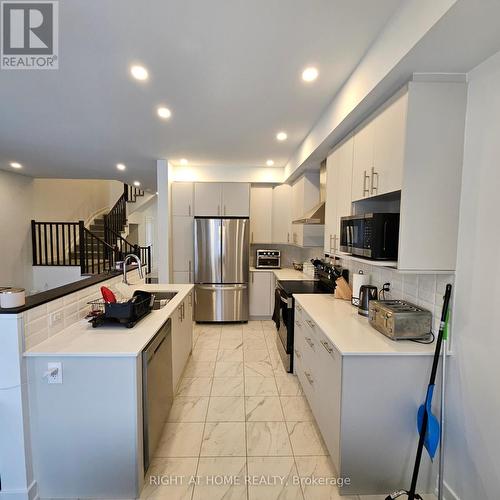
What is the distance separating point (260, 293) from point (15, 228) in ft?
17.0

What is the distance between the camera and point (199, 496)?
1637 mm

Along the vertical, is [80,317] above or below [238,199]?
below

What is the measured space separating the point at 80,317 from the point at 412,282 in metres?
2.49

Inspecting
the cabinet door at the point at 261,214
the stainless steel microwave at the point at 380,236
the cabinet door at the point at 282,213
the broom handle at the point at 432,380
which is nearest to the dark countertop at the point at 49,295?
the stainless steel microwave at the point at 380,236

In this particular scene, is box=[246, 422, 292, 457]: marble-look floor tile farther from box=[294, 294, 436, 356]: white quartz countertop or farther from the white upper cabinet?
the white upper cabinet

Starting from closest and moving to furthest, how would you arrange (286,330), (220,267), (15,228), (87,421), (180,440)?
(87,421) → (180,440) → (286,330) → (220,267) → (15,228)

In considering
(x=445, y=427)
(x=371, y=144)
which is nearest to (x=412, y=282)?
(x=445, y=427)

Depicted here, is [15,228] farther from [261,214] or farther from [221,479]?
[221,479]

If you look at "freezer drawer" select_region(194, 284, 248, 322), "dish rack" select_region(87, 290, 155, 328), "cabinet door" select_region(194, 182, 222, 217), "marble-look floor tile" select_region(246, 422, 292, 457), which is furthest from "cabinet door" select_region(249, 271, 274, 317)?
"dish rack" select_region(87, 290, 155, 328)

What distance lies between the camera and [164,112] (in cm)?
260

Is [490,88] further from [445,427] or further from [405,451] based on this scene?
[405,451]

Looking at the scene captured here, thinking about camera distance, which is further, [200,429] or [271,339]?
[271,339]

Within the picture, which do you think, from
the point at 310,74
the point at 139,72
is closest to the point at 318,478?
the point at 310,74

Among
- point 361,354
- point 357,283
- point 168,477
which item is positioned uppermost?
point 357,283
